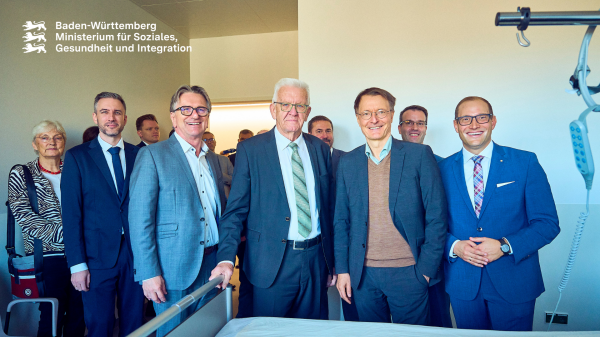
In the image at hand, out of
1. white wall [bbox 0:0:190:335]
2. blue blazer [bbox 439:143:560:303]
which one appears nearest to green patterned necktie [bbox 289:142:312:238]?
blue blazer [bbox 439:143:560:303]

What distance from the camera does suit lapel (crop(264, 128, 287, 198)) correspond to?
1978mm

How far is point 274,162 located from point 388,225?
695mm

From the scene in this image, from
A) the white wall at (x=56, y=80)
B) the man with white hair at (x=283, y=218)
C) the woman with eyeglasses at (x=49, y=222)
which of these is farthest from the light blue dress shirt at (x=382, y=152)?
the white wall at (x=56, y=80)

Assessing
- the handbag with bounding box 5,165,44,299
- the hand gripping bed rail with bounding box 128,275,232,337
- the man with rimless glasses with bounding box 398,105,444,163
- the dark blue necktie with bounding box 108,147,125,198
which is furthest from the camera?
the man with rimless glasses with bounding box 398,105,444,163

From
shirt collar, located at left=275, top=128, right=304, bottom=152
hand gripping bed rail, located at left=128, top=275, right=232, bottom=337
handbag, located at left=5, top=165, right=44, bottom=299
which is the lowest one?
handbag, located at left=5, top=165, right=44, bottom=299

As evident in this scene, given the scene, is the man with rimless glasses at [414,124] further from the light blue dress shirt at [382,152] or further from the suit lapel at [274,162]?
the suit lapel at [274,162]

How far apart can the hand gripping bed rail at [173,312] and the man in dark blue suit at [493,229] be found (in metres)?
1.19

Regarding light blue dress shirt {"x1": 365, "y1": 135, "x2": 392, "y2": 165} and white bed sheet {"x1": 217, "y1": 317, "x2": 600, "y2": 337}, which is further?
light blue dress shirt {"x1": 365, "y1": 135, "x2": 392, "y2": 165}

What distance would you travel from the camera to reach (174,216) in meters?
1.84

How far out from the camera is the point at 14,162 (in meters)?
3.18

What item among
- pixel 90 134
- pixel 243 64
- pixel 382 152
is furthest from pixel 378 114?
pixel 243 64

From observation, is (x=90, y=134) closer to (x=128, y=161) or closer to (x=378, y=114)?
(x=128, y=161)

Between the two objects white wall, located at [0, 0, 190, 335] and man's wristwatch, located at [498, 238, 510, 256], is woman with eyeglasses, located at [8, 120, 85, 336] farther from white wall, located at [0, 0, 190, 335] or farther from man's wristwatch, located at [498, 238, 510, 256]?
man's wristwatch, located at [498, 238, 510, 256]

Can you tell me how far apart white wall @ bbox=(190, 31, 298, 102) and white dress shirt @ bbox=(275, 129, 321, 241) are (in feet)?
13.3
